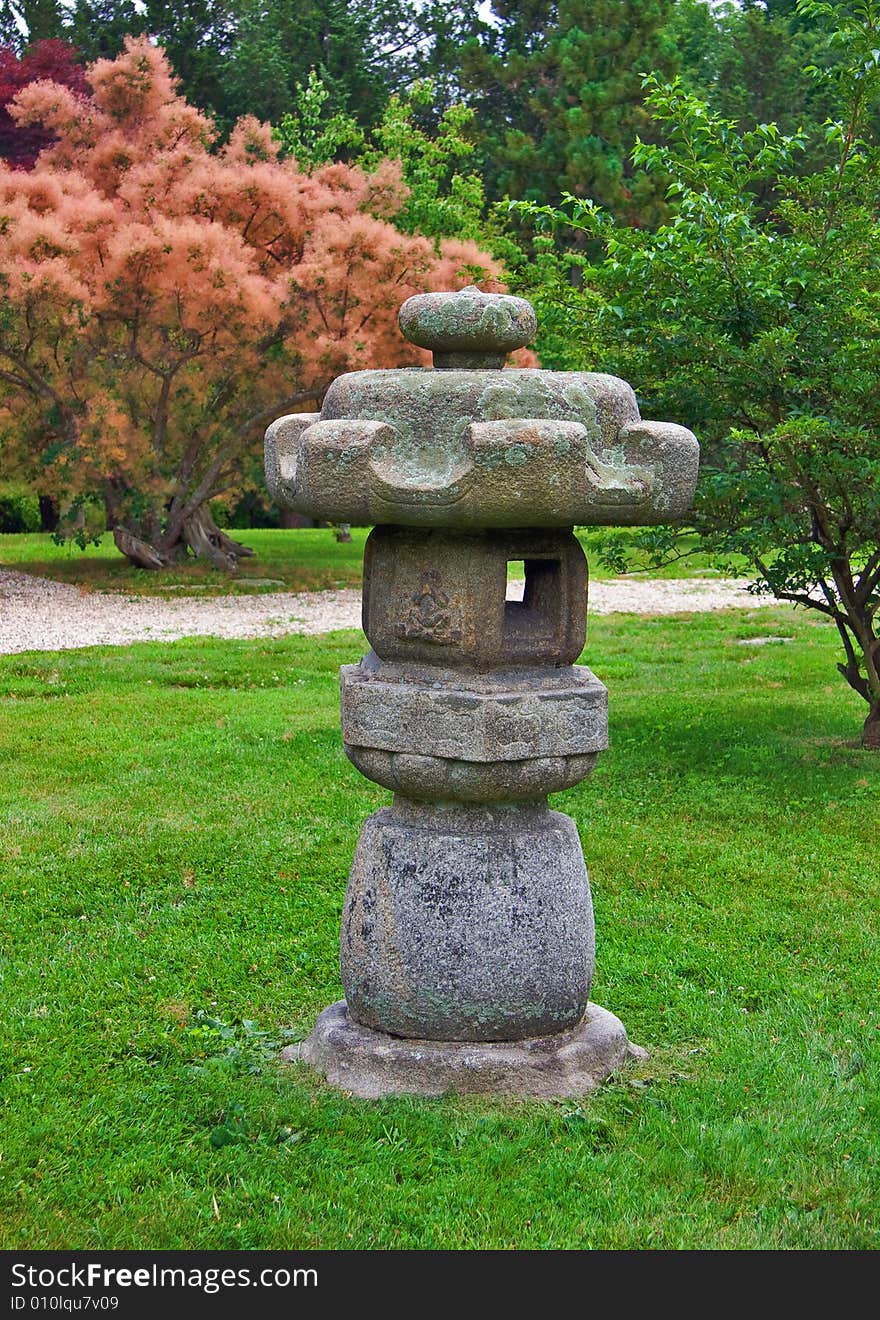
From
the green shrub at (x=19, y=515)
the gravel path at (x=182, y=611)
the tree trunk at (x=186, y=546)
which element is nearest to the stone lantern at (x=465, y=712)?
the gravel path at (x=182, y=611)

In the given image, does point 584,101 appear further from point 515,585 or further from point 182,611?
point 182,611

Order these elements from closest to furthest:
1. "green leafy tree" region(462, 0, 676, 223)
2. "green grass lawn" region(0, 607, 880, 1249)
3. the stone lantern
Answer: "green grass lawn" region(0, 607, 880, 1249)
the stone lantern
"green leafy tree" region(462, 0, 676, 223)

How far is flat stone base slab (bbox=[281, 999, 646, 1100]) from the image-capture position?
13.7ft

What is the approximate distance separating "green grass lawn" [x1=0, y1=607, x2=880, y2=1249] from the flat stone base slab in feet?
0.22

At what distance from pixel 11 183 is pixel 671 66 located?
15.5 metres

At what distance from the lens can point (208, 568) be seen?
67.3 feet

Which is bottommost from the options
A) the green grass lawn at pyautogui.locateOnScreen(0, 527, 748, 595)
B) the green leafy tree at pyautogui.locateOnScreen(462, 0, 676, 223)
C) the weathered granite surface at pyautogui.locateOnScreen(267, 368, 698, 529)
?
the green grass lawn at pyautogui.locateOnScreen(0, 527, 748, 595)

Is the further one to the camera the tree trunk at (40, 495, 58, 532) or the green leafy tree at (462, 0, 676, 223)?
the tree trunk at (40, 495, 58, 532)

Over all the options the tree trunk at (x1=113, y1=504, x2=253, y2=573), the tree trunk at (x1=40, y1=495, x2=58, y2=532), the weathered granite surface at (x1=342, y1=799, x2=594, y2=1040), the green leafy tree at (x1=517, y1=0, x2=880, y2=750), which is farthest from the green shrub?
the weathered granite surface at (x1=342, y1=799, x2=594, y2=1040)

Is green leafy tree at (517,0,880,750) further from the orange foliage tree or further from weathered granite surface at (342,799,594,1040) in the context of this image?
the orange foliage tree

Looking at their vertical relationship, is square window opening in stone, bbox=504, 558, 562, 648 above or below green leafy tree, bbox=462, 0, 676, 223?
below

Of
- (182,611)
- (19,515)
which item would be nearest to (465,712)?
(182,611)

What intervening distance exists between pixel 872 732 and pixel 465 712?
5968 mm

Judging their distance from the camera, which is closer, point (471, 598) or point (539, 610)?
point (471, 598)
